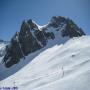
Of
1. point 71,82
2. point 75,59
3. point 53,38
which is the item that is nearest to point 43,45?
point 53,38

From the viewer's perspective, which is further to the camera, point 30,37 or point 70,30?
point 70,30

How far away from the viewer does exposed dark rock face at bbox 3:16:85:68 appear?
125 meters

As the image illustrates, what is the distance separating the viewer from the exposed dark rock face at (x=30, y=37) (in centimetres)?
12538

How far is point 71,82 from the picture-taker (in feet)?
124

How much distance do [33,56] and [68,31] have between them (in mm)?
26630

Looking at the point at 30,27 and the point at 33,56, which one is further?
the point at 30,27

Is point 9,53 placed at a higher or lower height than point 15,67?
higher

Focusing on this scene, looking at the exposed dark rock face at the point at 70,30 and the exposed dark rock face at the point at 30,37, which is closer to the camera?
the exposed dark rock face at the point at 30,37

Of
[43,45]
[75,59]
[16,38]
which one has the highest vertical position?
[16,38]

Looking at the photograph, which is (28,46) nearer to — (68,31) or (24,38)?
(24,38)

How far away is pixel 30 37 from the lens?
130 meters

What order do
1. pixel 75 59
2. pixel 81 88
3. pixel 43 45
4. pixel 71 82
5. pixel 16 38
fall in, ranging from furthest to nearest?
pixel 16 38 < pixel 43 45 < pixel 75 59 < pixel 71 82 < pixel 81 88

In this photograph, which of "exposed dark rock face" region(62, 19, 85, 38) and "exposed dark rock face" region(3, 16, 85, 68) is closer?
"exposed dark rock face" region(3, 16, 85, 68)

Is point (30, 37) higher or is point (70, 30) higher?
point (70, 30)
